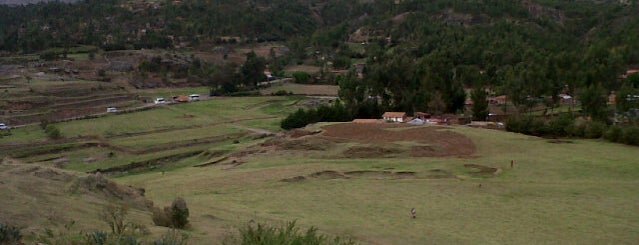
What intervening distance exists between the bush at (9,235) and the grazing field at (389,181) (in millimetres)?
3565

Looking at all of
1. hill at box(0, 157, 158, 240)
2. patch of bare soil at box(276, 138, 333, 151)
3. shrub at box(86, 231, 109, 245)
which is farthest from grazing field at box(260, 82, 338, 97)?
shrub at box(86, 231, 109, 245)

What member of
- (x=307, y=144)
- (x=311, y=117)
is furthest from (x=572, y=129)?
(x=311, y=117)

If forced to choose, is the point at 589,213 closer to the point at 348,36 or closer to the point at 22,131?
the point at 22,131

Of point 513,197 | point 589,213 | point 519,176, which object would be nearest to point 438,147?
point 519,176

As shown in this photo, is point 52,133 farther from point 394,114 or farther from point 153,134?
point 394,114

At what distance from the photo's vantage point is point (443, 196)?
93.4 ft

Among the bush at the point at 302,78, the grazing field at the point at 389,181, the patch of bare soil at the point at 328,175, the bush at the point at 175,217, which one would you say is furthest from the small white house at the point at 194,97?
the bush at the point at 175,217

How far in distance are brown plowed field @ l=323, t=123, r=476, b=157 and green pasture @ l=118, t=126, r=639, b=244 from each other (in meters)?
1.28

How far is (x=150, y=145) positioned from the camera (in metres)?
55.4

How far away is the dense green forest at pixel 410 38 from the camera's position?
2493 inches

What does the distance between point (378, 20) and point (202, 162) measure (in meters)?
107

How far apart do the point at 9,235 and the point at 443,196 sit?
63.7 ft

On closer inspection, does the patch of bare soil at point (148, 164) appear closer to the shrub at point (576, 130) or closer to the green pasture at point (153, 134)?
the green pasture at point (153, 134)

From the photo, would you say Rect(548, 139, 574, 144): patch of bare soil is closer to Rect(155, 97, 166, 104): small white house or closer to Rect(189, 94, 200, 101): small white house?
Rect(155, 97, 166, 104): small white house
